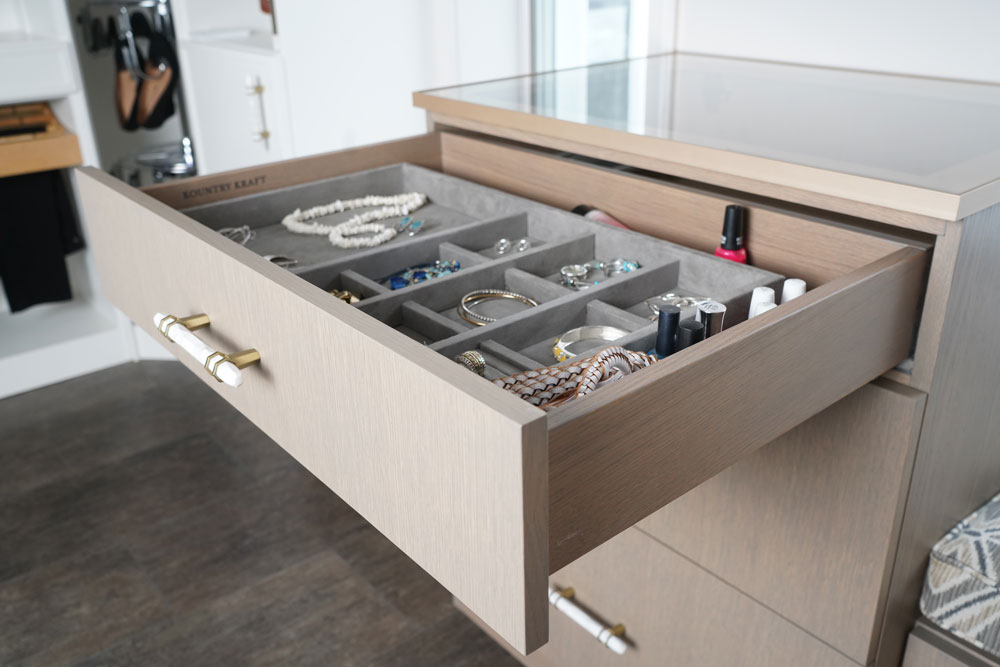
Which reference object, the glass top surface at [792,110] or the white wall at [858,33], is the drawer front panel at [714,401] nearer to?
the glass top surface at [792,110]

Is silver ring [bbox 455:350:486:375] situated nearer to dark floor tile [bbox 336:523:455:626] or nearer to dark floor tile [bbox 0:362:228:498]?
dark floor tile [bbox 336:523:455:626]

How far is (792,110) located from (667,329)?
1.57 ft

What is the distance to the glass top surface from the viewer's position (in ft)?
2.77

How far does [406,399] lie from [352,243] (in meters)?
0.52

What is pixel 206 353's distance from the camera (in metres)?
Result: 0.78

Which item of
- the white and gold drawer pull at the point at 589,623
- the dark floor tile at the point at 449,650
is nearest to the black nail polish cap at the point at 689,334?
the white and gold drawer pull at the point at 589,623

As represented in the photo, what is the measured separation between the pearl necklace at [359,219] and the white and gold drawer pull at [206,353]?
268 millimetres

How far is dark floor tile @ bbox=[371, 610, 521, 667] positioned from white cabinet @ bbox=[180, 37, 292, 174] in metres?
1.29

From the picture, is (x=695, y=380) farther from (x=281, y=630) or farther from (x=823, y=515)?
(x=281, y=630)

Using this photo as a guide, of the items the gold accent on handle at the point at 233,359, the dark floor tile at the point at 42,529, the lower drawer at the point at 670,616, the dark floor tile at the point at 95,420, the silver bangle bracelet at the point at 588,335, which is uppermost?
the gold accent on handle at the point at 233,359

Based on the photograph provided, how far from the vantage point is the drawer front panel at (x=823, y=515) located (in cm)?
87

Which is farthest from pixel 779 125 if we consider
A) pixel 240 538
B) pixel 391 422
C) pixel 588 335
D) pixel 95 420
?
pixel 95 420

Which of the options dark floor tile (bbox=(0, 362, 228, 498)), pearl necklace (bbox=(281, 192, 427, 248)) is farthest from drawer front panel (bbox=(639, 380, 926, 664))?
Result: dark floor tile (bbox=(0, 362, 228, 498))

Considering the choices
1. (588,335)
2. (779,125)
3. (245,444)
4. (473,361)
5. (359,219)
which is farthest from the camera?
(245,444)
